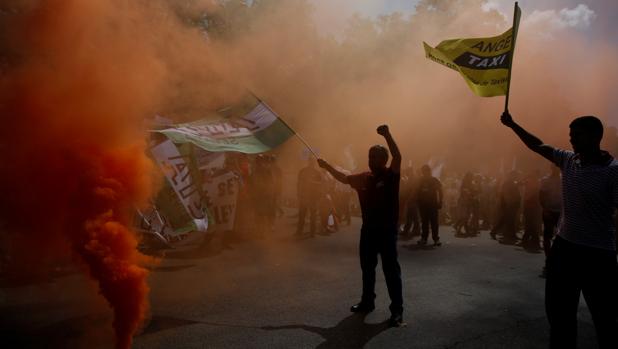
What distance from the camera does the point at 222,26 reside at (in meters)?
6.27

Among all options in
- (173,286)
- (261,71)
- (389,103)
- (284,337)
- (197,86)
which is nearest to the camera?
(284,337)

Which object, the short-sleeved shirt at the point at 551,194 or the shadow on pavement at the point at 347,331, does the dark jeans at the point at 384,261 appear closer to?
the shadow on pavement at the point at 347,331

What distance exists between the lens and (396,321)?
4.26 metres

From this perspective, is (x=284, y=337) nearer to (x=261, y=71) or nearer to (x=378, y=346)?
(x=378, y=346)

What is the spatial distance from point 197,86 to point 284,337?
11.9 ft

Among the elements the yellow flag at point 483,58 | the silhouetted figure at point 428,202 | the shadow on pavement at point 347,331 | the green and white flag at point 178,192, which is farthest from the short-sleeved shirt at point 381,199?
the silhouetted figure at point 428,202

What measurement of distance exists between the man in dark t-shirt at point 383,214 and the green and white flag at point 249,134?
0.97m

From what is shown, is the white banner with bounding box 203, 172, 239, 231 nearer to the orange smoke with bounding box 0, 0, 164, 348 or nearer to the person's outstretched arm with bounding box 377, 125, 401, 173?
the orange smoke with bounding box 0, 0, 164, 348

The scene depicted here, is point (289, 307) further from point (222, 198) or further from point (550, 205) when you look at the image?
point (550, 205)

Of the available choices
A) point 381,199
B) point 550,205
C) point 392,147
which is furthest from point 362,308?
point 550,205

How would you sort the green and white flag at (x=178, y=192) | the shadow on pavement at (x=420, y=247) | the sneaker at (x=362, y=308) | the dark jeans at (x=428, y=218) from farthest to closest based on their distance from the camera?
the dark jeans at (x=428, y=218) < the shadow on pavement at (x=420, y=247) < the green and white flag at (x=178, y=192) < the sneaker at (x=362, y=308)

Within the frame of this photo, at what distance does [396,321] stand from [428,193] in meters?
5.93

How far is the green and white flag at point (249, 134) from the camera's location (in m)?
4.64

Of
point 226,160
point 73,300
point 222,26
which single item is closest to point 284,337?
point 73,300
